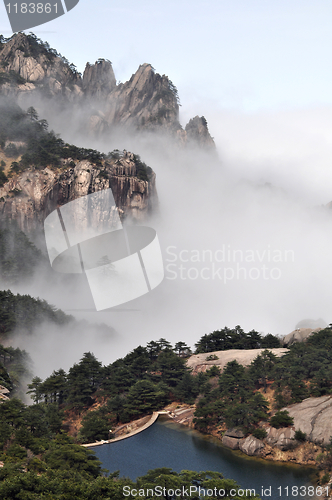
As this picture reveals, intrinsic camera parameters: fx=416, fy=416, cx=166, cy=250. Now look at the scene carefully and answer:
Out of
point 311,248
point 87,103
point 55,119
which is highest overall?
point 87,103

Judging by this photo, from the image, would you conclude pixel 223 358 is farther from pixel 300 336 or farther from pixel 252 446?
pixel 252 446

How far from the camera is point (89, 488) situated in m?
20.8

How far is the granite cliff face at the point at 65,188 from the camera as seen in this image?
102 m

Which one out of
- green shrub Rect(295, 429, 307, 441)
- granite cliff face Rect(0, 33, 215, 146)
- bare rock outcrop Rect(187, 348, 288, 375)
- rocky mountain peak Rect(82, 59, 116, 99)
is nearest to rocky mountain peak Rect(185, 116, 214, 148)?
granite cliff face Rect(0, 33, 215, 146)

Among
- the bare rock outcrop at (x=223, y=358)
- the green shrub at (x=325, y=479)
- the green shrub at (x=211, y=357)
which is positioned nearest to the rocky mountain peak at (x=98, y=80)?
the bare rock outcrop at (x=223, y=358)

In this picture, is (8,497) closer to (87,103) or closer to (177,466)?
(177,466)

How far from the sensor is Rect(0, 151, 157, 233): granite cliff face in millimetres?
101625

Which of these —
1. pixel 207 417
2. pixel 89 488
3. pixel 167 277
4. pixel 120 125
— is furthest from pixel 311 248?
pixel 89 488

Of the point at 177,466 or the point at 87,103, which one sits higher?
the point at 87,103

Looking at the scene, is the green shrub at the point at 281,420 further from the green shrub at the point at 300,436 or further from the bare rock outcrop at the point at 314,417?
the green shrub at the point at 300,436

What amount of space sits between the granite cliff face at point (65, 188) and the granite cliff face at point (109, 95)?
42.2 metres

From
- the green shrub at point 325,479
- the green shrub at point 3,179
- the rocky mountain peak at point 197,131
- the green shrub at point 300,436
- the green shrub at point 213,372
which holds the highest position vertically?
the rocky mountain peak at point 197,131

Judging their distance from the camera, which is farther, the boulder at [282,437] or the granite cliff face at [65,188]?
the granite cliff face at [65,188]

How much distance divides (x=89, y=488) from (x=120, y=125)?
494ft
